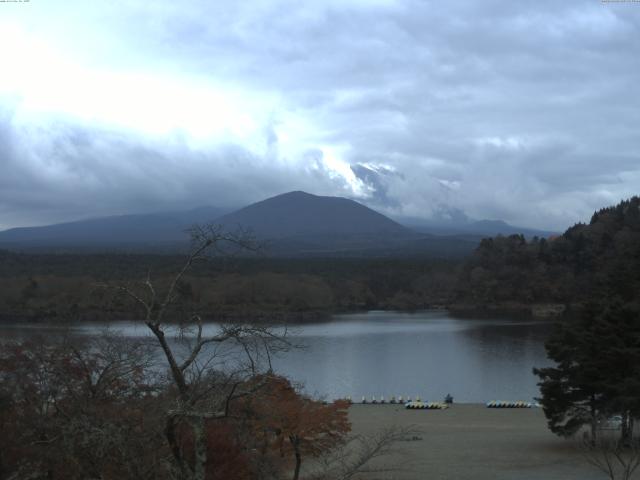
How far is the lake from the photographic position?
2523cm

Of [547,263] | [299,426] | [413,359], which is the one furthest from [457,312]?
[299,426]

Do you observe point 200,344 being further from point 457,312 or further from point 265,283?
point 457,312

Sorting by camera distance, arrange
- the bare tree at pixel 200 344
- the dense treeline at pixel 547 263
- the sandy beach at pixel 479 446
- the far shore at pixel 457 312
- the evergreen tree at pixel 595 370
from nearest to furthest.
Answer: the bare tree at pixel 200 344, the sandy beach at pixel 479 446, the evergreen tree at pixel 595 370, the far shore at pixel 457 312, the dense treeline at pixel 547 263

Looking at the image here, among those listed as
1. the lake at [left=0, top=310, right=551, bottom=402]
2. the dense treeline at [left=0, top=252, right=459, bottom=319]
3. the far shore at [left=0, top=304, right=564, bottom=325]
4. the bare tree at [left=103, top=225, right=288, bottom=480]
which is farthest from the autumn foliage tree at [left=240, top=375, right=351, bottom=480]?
the far shore at [left=0, top=304, right=564, bottom=325]

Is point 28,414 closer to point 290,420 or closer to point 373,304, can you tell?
point 290,420

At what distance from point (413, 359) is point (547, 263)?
128 feet

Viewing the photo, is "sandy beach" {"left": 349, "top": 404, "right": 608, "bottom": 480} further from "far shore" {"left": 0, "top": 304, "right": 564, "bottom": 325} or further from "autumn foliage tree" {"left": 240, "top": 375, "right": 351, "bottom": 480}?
"far shore" {"left": 0, "top": 304, "right": 564, "bottom": 325}

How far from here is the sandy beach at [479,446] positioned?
12.6 m

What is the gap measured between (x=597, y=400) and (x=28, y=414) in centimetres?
1017

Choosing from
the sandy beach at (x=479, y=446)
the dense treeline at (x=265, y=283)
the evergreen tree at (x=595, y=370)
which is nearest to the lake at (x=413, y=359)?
the sandy beach at (x=479, y=446)

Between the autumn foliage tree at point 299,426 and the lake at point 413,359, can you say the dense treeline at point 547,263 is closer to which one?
the lake at point 413,359

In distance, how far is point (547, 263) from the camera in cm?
6756

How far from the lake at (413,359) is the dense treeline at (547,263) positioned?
17235 millimetres

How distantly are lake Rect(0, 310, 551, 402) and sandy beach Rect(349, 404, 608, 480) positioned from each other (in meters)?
2.60
